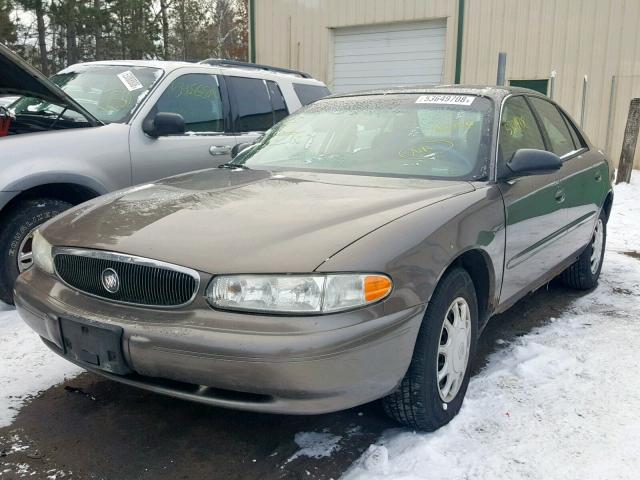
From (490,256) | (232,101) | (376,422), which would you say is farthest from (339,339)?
(232,101)

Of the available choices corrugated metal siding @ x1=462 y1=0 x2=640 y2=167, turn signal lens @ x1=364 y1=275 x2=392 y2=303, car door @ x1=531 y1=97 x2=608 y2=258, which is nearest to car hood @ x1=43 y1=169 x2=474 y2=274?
turn signal lens @ x1=364 y1=275 x2=392 y2=303

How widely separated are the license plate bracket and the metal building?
1232 centimetres

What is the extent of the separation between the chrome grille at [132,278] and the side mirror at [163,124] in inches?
91.6

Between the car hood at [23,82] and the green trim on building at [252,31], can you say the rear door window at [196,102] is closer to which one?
the car hood at [23,82]

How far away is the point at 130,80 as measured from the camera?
5230mm

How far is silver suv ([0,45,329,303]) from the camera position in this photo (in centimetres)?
406

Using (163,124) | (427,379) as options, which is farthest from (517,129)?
(163,124)

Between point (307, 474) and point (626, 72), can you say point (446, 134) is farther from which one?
point (626, 72)

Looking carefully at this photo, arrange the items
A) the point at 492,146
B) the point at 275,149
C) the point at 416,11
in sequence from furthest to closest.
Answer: the point at 416,11 < the point at 275,149 < the point at 492,146

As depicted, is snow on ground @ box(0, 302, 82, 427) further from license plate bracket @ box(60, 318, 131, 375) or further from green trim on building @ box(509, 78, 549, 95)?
green trim on building @ box(509, 78, 549, 95)

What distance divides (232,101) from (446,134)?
2.87 m

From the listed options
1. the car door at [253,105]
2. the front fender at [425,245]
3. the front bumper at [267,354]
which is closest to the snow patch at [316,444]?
the front bumper at [267,354]

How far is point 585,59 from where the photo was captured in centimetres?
1247

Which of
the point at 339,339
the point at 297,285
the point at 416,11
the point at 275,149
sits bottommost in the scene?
the point at 339,339
